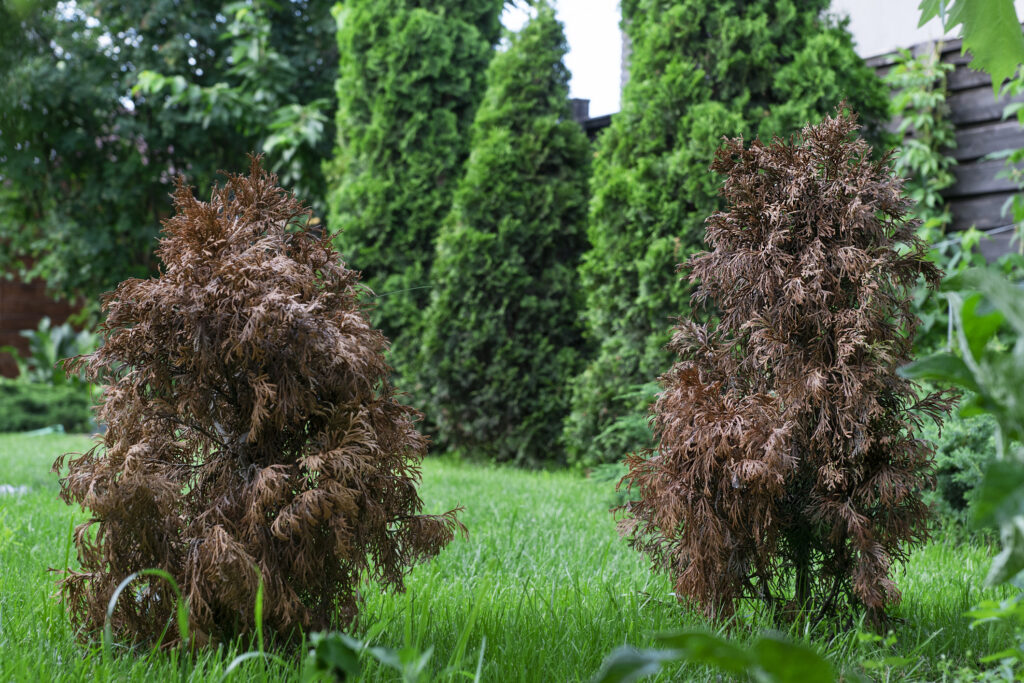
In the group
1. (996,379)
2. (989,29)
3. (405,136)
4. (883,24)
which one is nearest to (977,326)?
(996,379)

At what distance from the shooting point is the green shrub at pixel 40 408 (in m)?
9.72

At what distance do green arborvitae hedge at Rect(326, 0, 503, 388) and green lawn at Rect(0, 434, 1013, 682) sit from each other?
334cm

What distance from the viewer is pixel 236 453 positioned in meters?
1.66

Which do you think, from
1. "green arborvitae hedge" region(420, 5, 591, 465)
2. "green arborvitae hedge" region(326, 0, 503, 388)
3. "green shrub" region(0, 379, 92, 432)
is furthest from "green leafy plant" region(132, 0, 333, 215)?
"green shrub" region(0, 379, 92, 432)

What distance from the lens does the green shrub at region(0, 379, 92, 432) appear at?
31.9 ft

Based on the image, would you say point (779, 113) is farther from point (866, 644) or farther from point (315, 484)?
point (315, 484)

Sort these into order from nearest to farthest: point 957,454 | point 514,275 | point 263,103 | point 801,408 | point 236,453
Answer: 1. point 236,453
2. point 801,408
3. point 957,454
4. point 514,275
5. point 263,103

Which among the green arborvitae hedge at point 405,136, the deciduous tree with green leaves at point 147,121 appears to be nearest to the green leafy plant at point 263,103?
the deciduous tree with green leaves at point 147,121

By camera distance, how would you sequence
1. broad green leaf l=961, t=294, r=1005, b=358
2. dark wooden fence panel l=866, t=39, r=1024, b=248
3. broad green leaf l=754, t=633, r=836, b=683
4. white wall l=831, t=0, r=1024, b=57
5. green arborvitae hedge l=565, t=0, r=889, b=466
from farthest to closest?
white wall l=831, t=0, r=1024, b=57 → dark wooden fence panel l=866, t=39, r=1024, b=248 → green arborvitae hedge l=565, t=0, r=889, b=466 → broad green leaf l=961, t=294, r=1005, b=358 → broad green leaf l=754, t=633, r=836, b=683

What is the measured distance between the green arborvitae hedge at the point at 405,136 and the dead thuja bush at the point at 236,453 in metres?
4.80

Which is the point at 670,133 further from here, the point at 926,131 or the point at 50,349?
the point at 50,349

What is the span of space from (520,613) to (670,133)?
395cm

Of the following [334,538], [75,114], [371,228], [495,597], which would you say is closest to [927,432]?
[495,597]

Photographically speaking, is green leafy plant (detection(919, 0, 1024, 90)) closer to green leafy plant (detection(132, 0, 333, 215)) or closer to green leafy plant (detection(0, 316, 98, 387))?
green leafy plant (detection(132, 0, 333, 215))
